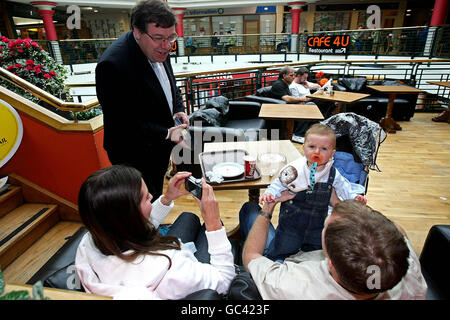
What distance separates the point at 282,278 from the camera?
2.76 feet

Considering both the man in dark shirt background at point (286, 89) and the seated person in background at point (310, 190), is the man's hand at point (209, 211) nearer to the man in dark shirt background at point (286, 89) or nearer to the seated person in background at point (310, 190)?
the seated person in background at point (310, 190)

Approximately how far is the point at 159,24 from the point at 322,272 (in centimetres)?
145

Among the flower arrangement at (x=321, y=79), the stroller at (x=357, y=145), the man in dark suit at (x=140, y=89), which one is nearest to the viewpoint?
the man in dark suit at (x=140, y=89)

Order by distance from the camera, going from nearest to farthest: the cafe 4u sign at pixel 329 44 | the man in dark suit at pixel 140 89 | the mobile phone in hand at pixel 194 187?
1. the mobile phone in hand at pixel 194 187
2. the man in dark suit at pixel 140 89
3. the cafe 4u sign at pixel 329 44

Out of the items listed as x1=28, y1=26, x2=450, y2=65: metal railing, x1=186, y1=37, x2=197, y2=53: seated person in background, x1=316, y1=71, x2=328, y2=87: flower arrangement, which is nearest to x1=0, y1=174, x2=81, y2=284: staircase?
x1=316, y1=71, x2=328, y2=87: flower arrangement

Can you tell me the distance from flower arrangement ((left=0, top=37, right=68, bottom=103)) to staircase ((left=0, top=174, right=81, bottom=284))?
122 centimetres

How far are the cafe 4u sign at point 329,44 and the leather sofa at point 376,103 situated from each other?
128 inches

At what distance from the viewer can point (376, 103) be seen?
5.36 metres

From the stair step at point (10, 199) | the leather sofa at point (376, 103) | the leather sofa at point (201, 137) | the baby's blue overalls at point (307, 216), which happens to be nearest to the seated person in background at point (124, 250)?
the baby's blue overalls at point (307, 216)

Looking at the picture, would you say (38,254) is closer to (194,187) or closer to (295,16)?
(194,187)

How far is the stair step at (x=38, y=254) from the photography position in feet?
6.51

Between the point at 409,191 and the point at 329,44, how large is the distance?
7582 millimetres

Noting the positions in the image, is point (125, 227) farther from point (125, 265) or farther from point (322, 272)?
point (322, 272)
